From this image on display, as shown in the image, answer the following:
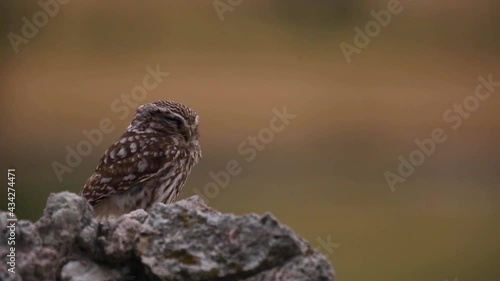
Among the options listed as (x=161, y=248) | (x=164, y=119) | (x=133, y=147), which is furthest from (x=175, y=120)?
(x=161, y=248)

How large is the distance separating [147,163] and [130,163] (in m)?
0.10

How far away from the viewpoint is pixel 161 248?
329 cm

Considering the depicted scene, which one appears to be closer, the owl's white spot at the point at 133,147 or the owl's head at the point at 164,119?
the owl's white spot at the point at 133,147

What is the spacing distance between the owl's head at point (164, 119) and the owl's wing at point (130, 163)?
48mm

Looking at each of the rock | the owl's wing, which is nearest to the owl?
the owl's wing

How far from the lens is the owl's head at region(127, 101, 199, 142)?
215 inches

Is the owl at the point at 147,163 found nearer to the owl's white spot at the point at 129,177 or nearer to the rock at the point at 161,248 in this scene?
the owl's white spot at the point at 129,177

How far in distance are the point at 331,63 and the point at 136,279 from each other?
10950 mm

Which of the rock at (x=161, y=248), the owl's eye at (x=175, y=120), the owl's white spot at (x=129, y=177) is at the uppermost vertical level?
the owl's eye at (x=175, y=120)

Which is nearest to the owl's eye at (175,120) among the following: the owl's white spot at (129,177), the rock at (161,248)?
the owl's white spot at (129,177)

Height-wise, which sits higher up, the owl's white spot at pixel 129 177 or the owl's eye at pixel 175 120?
the owl's eye at pixel 175 120

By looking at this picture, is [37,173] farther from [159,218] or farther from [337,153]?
[159,218]

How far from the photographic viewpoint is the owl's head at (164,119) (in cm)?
545

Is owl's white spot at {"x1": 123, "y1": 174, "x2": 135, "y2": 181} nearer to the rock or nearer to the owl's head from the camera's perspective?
the owl's head
